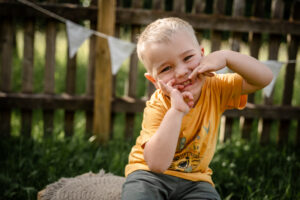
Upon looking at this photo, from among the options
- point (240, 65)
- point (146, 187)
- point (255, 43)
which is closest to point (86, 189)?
point (146, 187)

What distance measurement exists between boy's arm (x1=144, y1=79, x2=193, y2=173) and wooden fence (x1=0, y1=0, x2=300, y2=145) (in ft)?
7.18

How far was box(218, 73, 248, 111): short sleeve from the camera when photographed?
1922 mm

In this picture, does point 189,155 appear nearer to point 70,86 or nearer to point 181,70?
point 181,70

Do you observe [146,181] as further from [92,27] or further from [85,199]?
[92,27]

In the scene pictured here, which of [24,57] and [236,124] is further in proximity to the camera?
[236,124]

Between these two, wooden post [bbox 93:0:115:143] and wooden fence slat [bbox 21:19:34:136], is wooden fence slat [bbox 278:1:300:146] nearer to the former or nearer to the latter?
wooden post [bbox 93:0:115:143]

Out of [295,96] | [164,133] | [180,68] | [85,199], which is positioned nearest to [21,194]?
[85,199]

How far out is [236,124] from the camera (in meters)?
4.73

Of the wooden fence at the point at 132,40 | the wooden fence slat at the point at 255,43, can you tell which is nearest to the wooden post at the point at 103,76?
the wooden fence at the point at 132,40

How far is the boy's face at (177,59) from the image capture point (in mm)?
1627

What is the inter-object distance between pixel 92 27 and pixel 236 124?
2.41 metres

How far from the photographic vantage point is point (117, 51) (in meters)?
3.31

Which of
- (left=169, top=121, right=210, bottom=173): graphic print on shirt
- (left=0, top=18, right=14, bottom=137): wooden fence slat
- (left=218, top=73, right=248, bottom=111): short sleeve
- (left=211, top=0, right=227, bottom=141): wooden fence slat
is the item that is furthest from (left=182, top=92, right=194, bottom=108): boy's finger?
(left=0, top=18, right=14, bottom=137): wooden fence slat

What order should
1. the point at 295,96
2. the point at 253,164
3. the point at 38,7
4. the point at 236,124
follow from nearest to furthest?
the point at 253,164
the point at 38,7
the point at 236,124
the point at 295,96
